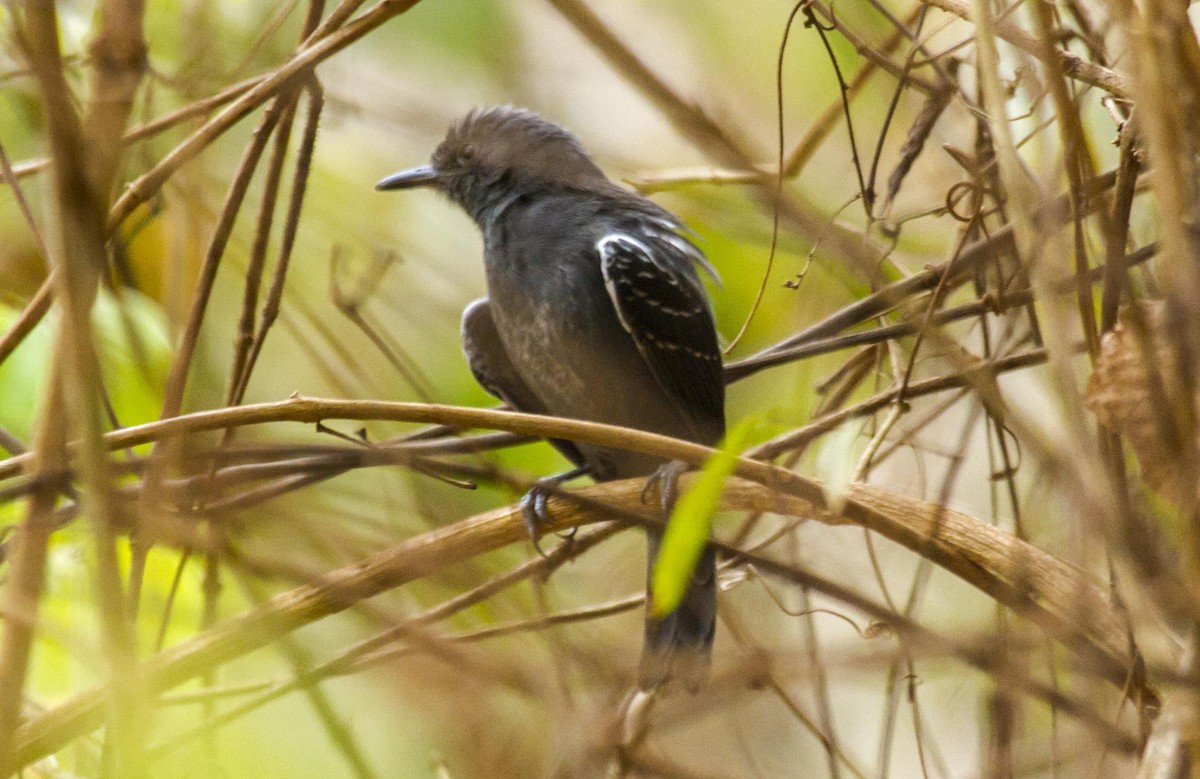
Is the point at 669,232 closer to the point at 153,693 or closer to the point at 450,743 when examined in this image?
the point at 450,743

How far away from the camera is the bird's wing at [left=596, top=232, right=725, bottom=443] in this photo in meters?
3.63

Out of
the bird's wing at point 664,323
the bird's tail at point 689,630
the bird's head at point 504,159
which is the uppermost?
the bird's head at point 504,159

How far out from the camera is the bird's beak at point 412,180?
4289mm

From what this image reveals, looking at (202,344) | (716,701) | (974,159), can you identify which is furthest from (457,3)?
(716,701)

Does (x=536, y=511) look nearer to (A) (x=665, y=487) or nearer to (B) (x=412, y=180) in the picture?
(A) (x=665, y=487)

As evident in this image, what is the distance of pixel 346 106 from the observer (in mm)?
3393

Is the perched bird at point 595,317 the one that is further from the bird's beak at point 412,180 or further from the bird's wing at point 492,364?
the bird's beak at point 412,180

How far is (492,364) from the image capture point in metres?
4.11

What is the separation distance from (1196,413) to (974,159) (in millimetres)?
1063

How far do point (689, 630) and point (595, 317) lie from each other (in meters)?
1.00

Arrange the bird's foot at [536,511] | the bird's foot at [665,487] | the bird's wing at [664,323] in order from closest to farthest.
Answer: the bird's foot at [536,511]
the bird's foot at [665,487]
the bird's wing at [664,323]

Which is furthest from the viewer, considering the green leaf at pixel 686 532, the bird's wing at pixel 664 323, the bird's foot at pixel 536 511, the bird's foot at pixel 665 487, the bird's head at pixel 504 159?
the bird's head at pixel 504 159

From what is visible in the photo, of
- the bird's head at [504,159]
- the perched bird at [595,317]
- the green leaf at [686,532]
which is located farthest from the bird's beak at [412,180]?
the green leaf at [686,532]

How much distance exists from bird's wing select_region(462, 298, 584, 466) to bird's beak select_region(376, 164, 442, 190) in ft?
1.66
